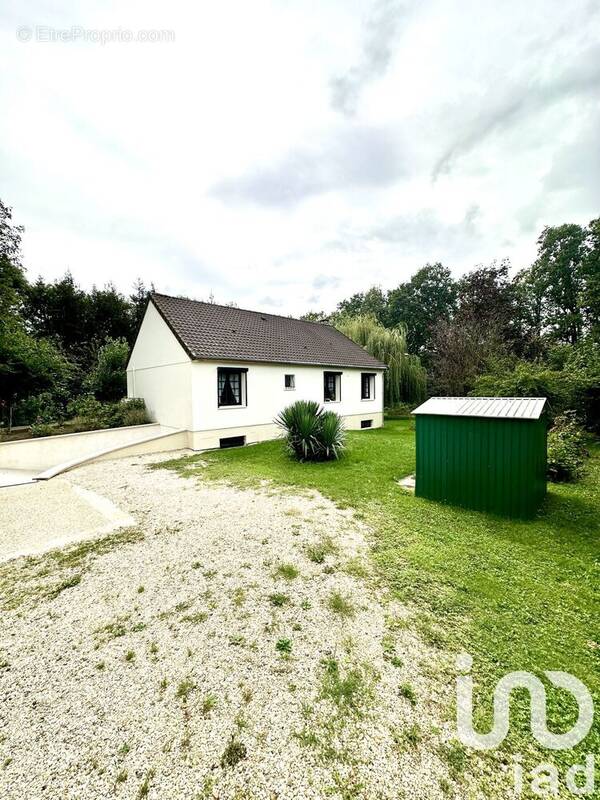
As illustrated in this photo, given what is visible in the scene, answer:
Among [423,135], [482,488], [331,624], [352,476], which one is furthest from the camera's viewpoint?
[423,135]

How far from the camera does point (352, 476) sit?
737 cm

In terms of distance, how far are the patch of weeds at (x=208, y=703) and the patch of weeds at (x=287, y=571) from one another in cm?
144

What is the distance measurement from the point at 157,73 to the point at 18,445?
10792mm

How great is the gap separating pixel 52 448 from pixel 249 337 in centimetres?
788

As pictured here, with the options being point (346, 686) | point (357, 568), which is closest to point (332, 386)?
point (357, 568)

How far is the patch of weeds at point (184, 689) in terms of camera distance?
209 cm

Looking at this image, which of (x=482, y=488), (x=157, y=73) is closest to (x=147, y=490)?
(x=482, y=488)

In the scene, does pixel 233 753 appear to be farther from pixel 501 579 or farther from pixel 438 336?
pixel 438 336

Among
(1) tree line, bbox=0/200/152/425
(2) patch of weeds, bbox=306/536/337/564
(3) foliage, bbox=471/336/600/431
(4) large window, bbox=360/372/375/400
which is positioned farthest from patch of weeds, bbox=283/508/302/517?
(4) large window, bbox=360/372/375/400

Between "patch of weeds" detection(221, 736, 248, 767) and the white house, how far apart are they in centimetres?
927

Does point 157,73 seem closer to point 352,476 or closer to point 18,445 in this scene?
point 18,445

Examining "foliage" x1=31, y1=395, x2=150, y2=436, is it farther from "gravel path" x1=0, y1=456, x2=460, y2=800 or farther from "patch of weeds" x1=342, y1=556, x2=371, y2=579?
"patch of weeds" x1=342, y1=556, x2=371, y2=579

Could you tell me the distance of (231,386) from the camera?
11602mm

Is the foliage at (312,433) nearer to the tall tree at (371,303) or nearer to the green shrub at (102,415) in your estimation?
the green shrub at (102,415)
